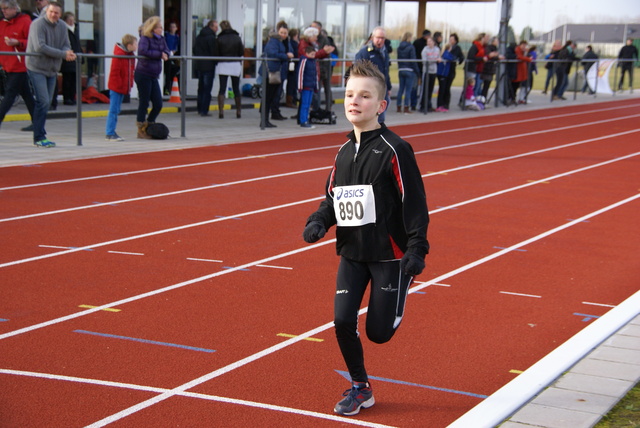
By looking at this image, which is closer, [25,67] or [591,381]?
[591,381]

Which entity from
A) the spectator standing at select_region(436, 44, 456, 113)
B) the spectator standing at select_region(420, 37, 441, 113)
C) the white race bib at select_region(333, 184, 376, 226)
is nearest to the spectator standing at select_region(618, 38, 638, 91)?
the spectator standing at select_region(436, 44, 456, 113)

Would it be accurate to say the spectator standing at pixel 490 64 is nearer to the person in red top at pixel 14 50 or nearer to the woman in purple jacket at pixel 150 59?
the woman in purple jacket at pixel 150 59

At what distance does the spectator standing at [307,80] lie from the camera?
59.3ft

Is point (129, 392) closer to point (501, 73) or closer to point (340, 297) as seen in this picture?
point (340, 297)

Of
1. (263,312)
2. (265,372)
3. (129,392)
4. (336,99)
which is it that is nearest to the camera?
(129,392)

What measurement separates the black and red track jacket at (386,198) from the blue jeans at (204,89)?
14.9 m

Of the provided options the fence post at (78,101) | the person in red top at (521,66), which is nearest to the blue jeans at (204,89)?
the fence post at (78,101)

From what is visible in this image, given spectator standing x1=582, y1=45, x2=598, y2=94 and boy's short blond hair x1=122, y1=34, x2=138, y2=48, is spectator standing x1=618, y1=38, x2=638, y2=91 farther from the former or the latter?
boy's short blond hair x1=122, y1=34, x2=138, y2=48

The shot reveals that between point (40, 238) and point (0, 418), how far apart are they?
157 inches

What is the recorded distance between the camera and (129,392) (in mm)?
4566

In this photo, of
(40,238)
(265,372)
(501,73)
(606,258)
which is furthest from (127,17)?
(265,372)

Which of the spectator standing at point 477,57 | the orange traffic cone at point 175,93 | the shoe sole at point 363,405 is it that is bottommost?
the shoe sole at point 363,405

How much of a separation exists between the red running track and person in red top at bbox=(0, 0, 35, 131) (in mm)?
1940

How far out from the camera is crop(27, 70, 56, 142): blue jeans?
42.9ft
